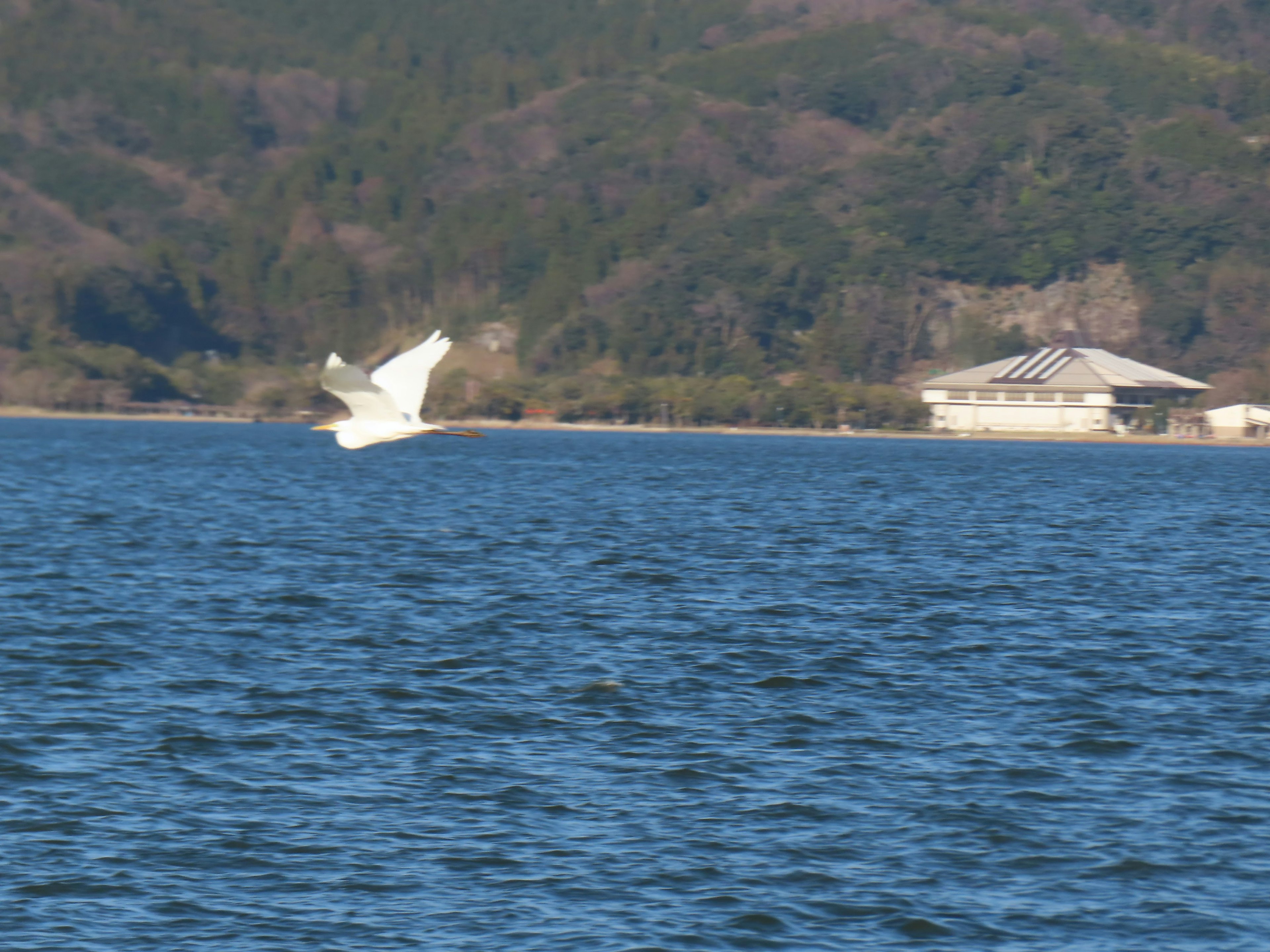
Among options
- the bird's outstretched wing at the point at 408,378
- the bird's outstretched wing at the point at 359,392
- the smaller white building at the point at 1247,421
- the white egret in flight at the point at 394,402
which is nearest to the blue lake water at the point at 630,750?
the white egret in flight at the point at 394,402

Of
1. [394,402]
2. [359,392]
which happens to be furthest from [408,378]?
[359,392]

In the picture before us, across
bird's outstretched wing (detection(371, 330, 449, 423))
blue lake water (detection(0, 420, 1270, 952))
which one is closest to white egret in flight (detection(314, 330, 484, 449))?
bird's outstretched wing (detection(371, 330, 449, 423))

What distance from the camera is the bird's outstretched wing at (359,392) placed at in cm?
2592

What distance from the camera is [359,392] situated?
93.8 feet

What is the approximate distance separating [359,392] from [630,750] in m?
7.60

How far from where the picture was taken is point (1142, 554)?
59.0m

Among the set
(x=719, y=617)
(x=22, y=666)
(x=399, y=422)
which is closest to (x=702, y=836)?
(x=399, y=422)

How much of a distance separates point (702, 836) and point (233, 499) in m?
68.1

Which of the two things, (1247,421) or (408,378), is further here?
(1247,421)

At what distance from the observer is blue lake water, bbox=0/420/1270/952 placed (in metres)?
18.8

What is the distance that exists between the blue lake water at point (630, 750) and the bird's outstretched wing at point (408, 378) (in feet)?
15.8

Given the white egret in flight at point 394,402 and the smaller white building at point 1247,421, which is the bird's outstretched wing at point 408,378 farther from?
the smaller white building at point 1247,421

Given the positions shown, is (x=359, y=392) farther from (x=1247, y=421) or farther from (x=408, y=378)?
(x=1247, y=421)

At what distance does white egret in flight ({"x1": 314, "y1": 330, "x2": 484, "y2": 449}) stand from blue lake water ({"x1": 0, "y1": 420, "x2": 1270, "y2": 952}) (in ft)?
14.2
